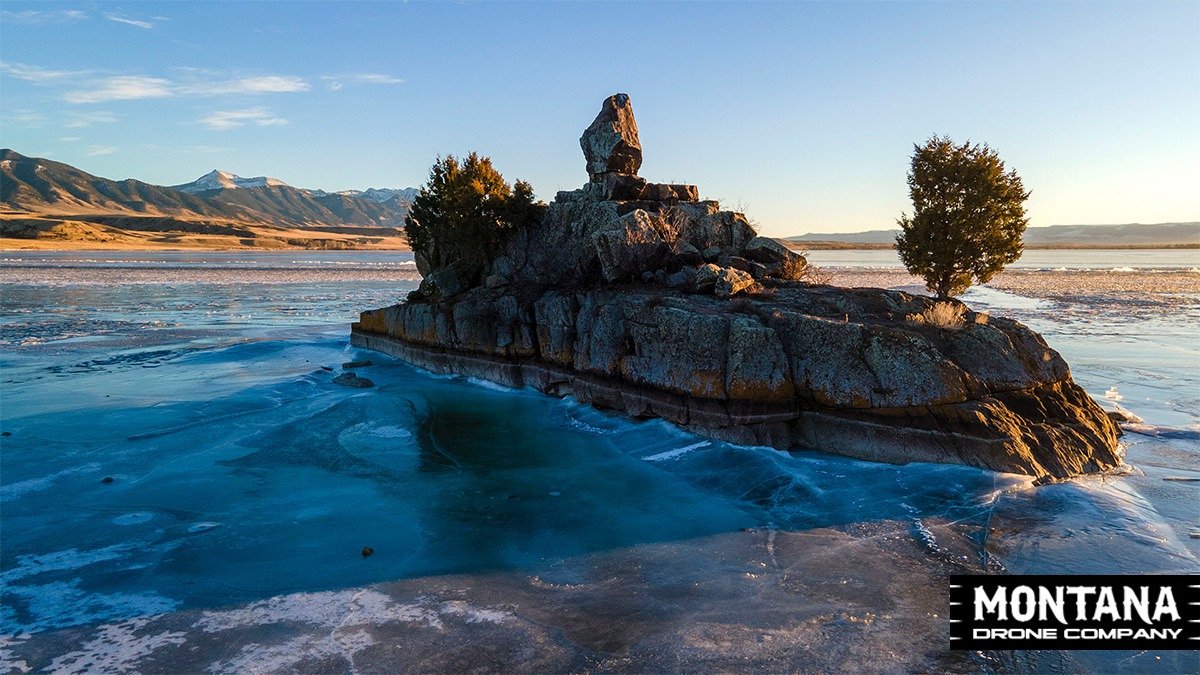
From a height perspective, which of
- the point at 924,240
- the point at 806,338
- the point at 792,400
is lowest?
the point at 792,400

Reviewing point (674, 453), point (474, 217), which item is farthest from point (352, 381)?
point (674, 453)

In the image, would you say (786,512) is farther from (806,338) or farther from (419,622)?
(419,622)

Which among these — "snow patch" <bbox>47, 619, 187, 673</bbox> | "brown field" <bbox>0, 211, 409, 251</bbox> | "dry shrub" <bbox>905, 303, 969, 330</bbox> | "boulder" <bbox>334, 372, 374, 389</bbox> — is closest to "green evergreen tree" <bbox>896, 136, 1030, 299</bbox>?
"dry shrub" <bbox>905, 303, 969, 330</bbox>

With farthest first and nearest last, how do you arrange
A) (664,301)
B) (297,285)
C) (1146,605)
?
(297,285) → (664,301) → (1146,605)

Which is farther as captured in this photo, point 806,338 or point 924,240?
point 924,240

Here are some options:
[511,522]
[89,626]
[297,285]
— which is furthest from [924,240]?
[297,285]

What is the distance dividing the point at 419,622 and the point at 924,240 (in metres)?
21.2

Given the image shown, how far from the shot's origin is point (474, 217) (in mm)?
26219

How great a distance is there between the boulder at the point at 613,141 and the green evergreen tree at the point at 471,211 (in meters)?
3.29

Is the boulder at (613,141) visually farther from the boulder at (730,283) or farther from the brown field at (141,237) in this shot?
the brown field at (141,237)

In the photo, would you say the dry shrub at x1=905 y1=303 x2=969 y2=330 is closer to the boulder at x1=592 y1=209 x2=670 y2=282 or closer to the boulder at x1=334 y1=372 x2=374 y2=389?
the boulder at x1=592 y1=209 x2=670 y2=282

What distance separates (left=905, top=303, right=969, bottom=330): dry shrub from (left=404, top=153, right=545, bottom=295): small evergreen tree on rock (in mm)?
15216

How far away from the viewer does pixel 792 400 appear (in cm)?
1507

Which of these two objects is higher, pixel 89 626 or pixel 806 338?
pixel 806 338
